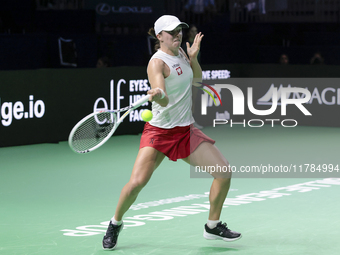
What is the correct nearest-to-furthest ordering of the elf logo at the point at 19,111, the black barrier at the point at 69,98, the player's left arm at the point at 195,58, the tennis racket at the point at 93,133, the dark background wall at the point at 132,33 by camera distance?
the tennis racket at the point at 93,133 < the player's left arm at the point at 195,58 < the elf logo at the point at 19,111 < the black barrier at the point at 69,98 < the dark background wall at the point at 132,33

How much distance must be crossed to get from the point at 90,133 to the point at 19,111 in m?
6.17

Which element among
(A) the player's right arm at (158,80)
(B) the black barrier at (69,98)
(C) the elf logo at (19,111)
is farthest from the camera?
(B) the black barrier at (69,98)

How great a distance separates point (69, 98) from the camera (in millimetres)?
12258

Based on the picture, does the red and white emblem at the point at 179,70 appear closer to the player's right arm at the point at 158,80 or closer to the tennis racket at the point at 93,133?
the player's right arm at the point at 158,80

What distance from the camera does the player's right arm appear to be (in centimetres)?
503

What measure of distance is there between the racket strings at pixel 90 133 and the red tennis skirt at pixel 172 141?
33 cm

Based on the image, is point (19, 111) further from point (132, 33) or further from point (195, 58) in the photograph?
point (132, 33)

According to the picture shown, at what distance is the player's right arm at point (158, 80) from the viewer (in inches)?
198

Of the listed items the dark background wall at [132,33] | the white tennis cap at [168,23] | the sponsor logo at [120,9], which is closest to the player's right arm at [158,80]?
the white tennis cap at [168,23]

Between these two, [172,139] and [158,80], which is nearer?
[158,80]

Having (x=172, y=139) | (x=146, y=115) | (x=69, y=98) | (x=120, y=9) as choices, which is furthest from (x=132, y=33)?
(x=146, y=115)

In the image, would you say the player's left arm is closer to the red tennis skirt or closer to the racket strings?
the red tennis skirt

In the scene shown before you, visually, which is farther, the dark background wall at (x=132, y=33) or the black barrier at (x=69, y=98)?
the dark background wall at (x=132, y=33)

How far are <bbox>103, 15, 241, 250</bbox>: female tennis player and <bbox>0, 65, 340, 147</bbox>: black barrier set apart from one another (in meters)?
6.23
